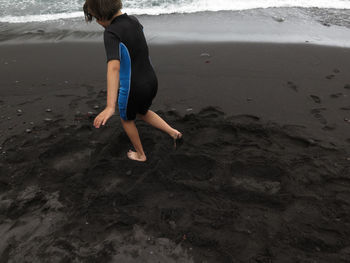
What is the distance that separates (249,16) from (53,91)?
4.89 meters

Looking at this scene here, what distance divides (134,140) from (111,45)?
3.21 ft

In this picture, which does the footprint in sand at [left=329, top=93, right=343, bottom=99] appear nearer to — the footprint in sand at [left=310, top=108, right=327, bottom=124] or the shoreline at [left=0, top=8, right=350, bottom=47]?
the footprint in sand at [left=310, top=108, right=327, bottom=124]

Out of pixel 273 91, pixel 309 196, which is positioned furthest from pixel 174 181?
pixel 273 91

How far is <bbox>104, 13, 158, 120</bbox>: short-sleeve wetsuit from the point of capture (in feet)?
6.67

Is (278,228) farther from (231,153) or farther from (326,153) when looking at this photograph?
(326,153)

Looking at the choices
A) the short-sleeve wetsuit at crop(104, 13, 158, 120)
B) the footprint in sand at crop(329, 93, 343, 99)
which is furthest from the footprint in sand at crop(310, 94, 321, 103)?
the short-sleeve wetsuit at crop(104, 13, 158, 120)

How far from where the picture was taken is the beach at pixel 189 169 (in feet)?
6.60

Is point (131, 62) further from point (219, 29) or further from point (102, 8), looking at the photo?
point (219, 29)

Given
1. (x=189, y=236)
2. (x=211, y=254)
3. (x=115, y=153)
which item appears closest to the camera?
(x=211, y=254)

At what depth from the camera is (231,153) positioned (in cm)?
282

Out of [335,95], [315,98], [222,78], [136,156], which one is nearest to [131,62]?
[136,156]

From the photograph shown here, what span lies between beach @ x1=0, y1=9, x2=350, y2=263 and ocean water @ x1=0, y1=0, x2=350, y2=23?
11.8ft

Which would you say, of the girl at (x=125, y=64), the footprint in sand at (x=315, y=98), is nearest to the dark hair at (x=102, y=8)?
the girl at (x=125, y=64)

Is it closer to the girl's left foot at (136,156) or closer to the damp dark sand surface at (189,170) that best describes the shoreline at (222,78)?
the damp dark sand surface at (189,170)
